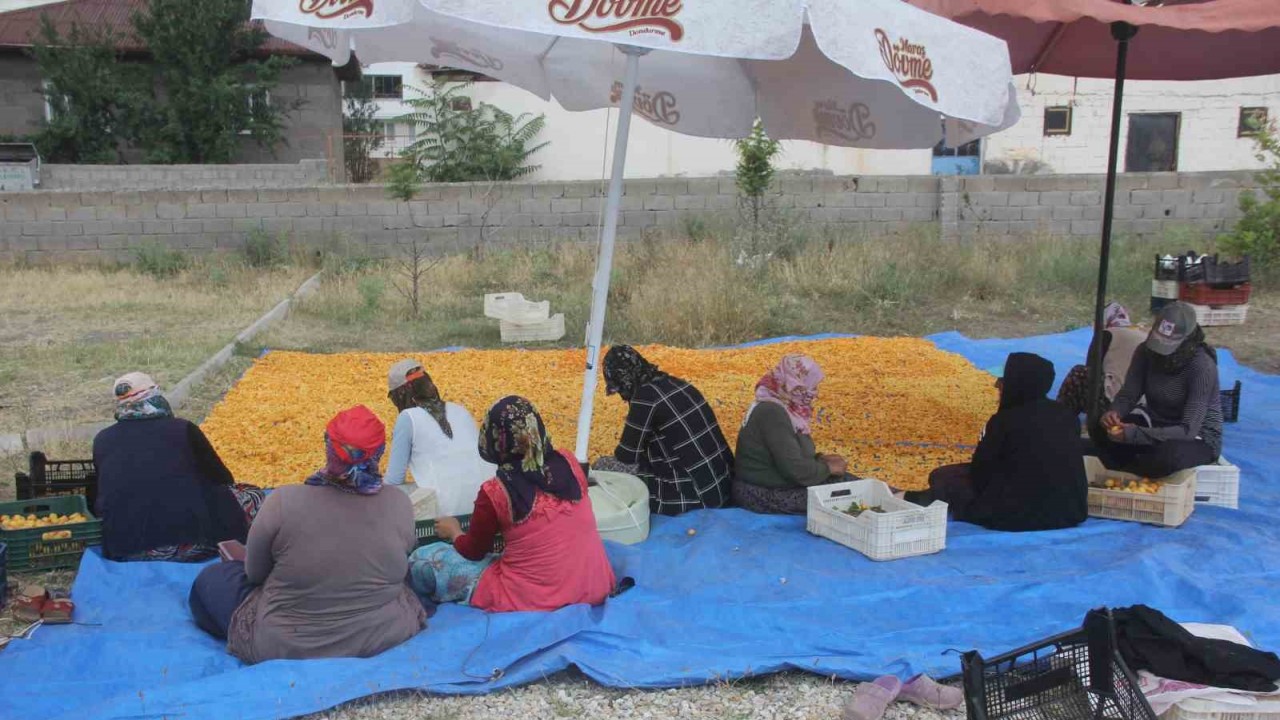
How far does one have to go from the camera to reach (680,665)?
363 cm

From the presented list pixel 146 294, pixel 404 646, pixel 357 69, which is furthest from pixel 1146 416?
pixel 357 69

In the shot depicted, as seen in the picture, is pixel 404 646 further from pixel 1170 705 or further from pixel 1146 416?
pixel 1146 416

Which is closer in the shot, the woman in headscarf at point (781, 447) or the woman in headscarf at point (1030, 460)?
the woman in headscarf at point (1030, 460)

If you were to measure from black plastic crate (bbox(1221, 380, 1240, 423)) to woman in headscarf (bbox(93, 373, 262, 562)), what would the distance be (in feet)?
19.2

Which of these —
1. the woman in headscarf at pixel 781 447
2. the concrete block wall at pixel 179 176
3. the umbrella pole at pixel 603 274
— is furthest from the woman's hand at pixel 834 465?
the concrete block wall at pixel 179 176

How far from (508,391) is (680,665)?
14.7ft

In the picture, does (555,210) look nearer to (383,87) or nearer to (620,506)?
(620,506)

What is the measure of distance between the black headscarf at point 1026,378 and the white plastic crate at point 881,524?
25.3 inches

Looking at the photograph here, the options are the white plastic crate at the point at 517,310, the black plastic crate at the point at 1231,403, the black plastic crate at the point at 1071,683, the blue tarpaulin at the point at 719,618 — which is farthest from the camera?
the white plastic crate at the point at 517,310

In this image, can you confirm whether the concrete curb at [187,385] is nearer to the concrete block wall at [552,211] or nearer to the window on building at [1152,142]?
the concrete block wall at [552,211]

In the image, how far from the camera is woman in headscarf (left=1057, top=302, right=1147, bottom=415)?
6230 millimetres

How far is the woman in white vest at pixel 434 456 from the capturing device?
4758 millimetres

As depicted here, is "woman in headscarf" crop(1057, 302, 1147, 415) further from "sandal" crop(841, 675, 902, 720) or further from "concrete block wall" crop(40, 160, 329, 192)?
"concrete block wall" crop(40, 160, 329, 192)

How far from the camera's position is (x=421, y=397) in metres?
4.95
